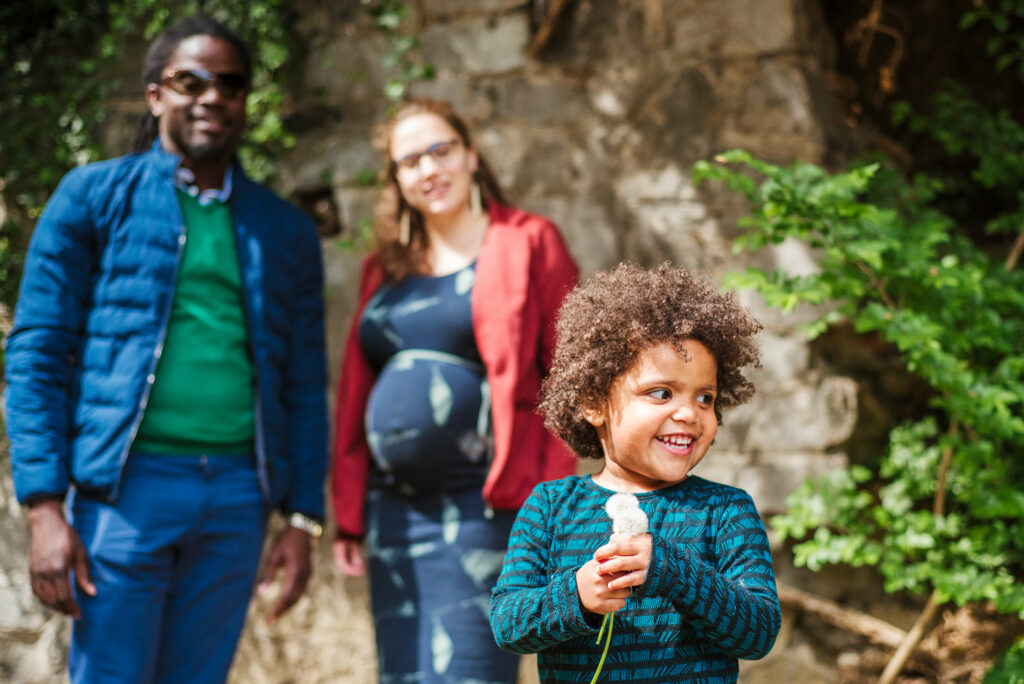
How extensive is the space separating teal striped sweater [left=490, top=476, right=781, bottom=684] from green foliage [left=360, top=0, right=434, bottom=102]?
206 cm

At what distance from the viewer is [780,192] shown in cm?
209

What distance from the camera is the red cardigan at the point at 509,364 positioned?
213 centimetres

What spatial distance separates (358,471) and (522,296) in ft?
2.04

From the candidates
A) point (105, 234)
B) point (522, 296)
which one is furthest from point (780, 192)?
point (105, 234)

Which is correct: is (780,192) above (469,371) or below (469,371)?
above

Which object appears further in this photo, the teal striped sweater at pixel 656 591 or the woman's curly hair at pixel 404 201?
the woman's curly hair at pixel 404 201

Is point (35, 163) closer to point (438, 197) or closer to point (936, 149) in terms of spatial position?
point (438, 197)

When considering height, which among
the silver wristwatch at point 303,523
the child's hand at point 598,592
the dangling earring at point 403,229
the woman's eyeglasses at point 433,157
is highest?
the woman's eyeglasses at point 433,157

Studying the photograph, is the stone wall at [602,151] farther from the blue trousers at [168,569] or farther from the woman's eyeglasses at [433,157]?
the blue trousers at [168,569]

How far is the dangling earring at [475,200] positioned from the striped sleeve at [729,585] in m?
1.25

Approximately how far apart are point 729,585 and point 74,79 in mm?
2931

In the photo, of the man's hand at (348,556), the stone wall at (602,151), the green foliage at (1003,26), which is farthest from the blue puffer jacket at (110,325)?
the green foliage at (1003,26)

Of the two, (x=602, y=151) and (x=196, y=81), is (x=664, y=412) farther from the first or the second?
(x=602, y=151)

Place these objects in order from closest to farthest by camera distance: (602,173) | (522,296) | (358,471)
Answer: (522,296) → (358,471) → (602,173)
